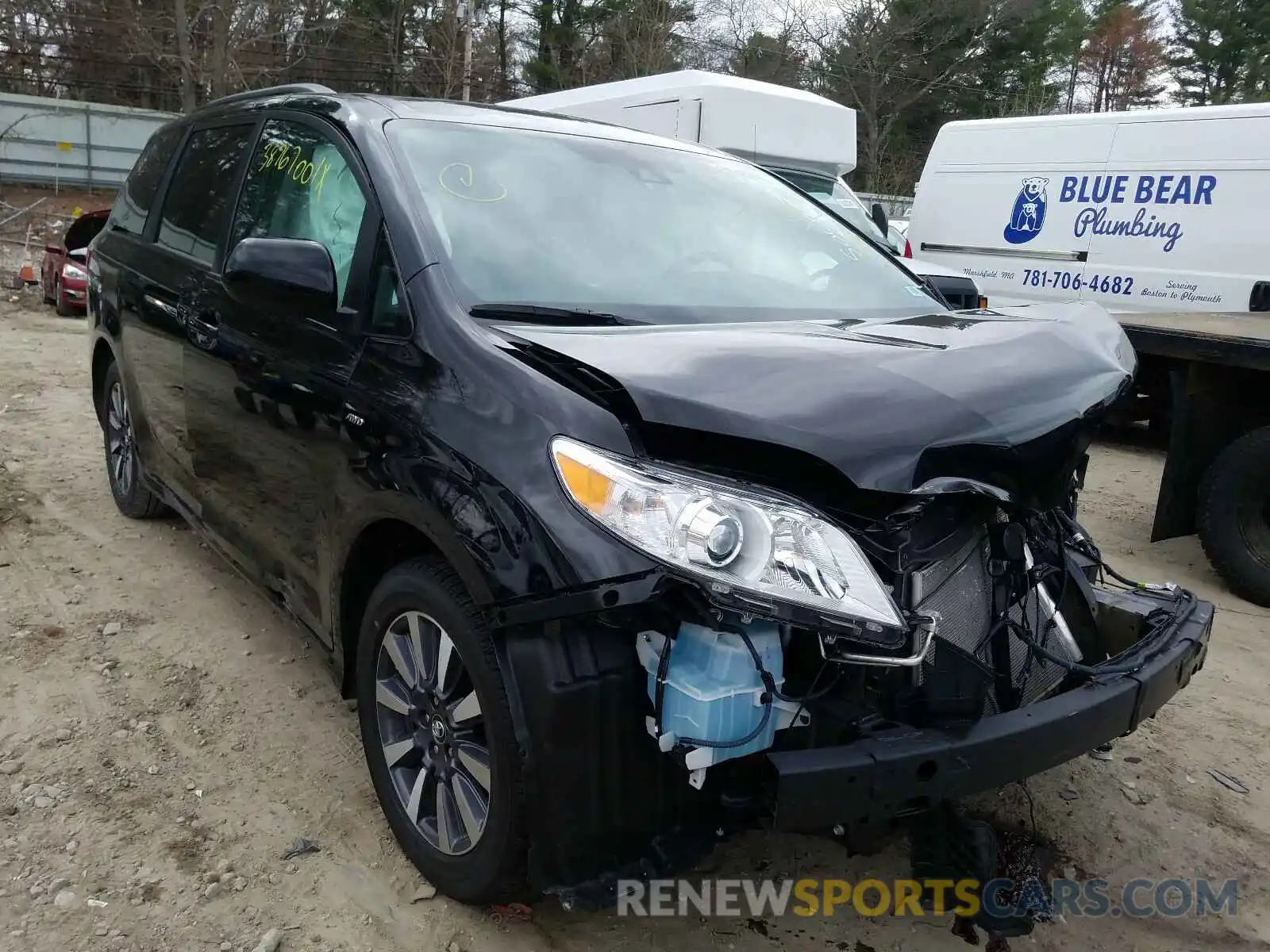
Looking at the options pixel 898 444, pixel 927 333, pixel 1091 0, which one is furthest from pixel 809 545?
pixel 1091 0

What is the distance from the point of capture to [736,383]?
1991mm

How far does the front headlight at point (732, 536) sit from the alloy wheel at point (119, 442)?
3.61 meters

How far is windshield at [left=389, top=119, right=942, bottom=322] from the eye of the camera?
2.59 metres

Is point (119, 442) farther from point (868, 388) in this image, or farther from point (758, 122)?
point (758, 122)

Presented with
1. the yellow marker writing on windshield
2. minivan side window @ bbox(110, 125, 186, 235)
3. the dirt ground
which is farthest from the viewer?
minivan side window @ bbox(110, 125, 186, 235)

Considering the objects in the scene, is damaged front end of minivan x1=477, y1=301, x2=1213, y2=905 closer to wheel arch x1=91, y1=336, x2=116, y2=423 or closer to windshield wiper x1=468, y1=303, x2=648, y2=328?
windshield wiper x1=468, y1=303, x2=648, y2=328

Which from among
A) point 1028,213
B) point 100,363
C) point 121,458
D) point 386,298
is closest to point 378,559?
point 386,298

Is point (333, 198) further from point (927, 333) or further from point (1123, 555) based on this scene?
point (1123, 555)

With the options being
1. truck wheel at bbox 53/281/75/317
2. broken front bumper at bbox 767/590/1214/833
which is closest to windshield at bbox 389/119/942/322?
broken front bumper at bbox 767/590/1214/833

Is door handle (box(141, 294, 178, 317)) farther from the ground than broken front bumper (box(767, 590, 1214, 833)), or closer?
farther from the ground

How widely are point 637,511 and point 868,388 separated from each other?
21.8 inches

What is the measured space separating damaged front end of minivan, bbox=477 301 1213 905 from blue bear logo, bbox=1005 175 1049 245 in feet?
25.4

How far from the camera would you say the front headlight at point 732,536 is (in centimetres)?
182

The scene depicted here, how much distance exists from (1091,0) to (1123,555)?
132 ft
